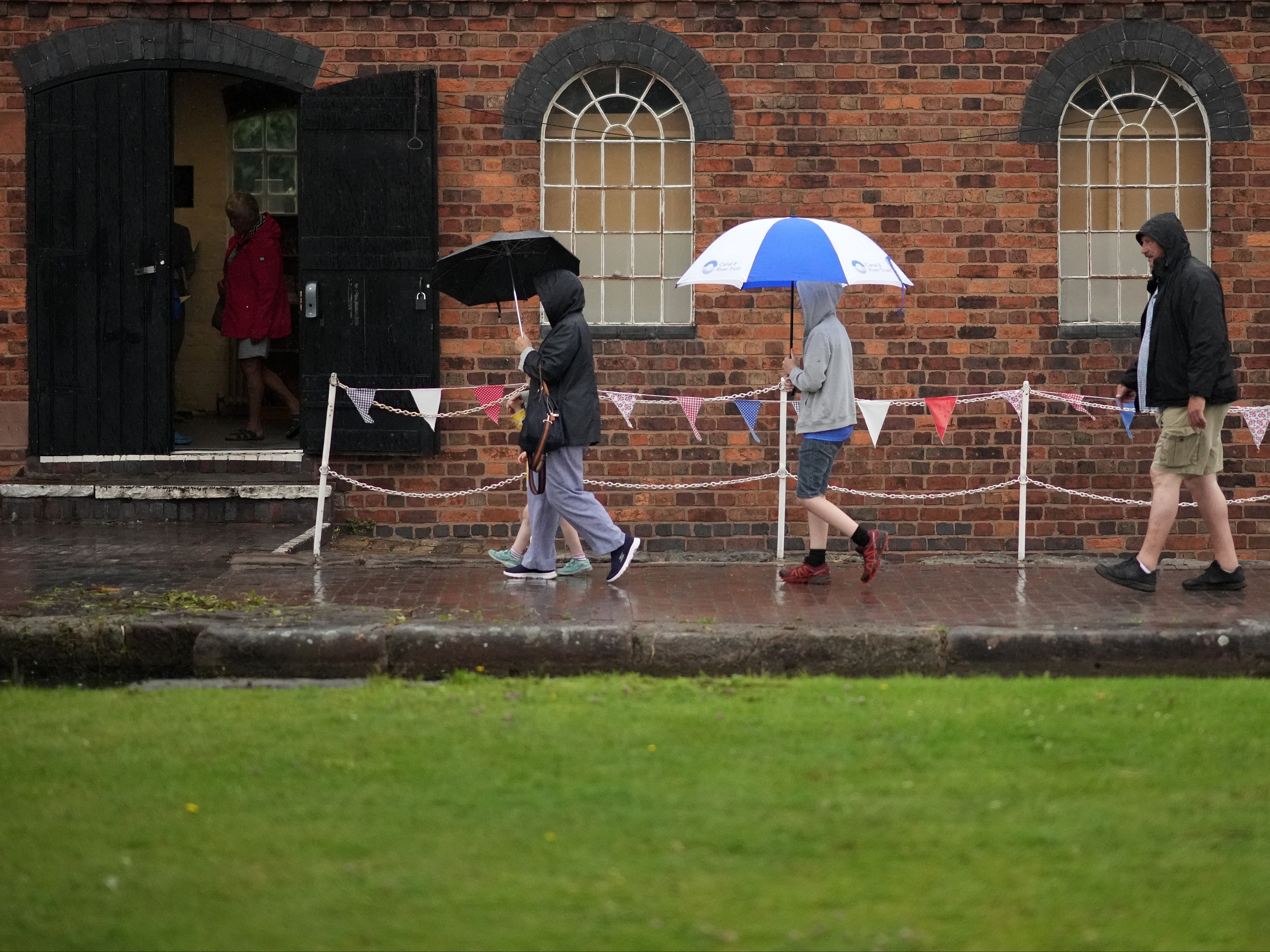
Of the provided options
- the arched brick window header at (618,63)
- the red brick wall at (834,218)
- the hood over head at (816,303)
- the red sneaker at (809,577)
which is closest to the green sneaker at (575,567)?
the red sneaker at (809,577)

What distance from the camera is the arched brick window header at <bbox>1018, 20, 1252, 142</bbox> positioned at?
10.9 metres

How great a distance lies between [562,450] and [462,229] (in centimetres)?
313

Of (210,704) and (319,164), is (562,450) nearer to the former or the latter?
(210,704)

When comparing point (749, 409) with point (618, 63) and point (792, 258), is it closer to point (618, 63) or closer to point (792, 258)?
point (792, 258)

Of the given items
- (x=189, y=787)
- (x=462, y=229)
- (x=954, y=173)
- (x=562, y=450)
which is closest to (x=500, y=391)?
(x=462, y=229)

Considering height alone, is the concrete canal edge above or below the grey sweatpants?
below

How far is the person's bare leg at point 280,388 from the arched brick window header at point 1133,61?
588cm

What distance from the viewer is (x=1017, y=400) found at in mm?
10117

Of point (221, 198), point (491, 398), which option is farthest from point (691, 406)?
point (221, 198)

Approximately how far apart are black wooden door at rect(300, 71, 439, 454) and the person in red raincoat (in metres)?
1.46

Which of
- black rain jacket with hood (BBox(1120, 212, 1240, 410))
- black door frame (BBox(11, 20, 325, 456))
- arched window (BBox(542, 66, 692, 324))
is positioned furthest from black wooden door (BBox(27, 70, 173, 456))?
black rain jacket with hood (BBox(1120, 212, 1240, 410))

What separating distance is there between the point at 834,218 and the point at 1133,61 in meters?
2.34

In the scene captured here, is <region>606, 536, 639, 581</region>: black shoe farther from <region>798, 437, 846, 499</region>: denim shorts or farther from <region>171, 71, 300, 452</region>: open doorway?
<region>171, 71, 300, 452</region>: open doorway

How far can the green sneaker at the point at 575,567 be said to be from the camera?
8711 millimetres
